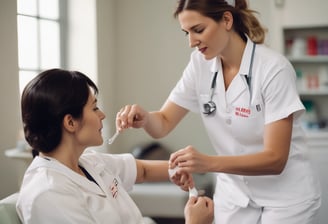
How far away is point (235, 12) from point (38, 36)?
225 cm

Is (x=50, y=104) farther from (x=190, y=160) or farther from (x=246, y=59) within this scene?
(x=246, y=59)

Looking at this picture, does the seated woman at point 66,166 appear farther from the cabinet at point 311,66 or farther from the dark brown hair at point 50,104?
the cabinet at point 311,66

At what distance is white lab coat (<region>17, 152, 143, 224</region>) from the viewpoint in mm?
1329

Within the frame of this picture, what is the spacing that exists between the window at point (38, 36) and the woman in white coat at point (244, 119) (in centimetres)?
160

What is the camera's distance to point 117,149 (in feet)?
14.9

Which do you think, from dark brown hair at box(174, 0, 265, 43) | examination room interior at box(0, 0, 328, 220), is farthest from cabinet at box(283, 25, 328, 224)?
dark brown hair at box(174, 0, 265, 43)

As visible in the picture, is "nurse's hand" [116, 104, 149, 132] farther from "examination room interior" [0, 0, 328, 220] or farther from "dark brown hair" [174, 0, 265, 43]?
"examination room interior" [0, 0, 328, 220]

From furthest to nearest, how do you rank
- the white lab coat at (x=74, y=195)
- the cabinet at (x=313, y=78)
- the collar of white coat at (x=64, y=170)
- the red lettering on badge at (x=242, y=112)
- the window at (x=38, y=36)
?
the cabinet at (x=313, y=78)
the window at (x=38, y=36)
the red lettering on badge at (x=242, y=112)
the collar of white coat at (x=64, y=170)
the white lab coat at (x=74, y=195)

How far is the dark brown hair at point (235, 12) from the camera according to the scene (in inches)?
65.4

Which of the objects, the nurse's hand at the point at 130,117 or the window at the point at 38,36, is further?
the window at the point at 38,36

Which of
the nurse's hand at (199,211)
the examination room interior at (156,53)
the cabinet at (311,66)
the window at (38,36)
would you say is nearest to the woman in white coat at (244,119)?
the nurse's hand at (199,211)

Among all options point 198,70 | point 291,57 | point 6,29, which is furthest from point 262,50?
point 291,57

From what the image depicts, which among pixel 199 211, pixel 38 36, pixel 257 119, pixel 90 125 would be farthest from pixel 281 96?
pixel 38 36

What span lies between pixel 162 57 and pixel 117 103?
596 mm
